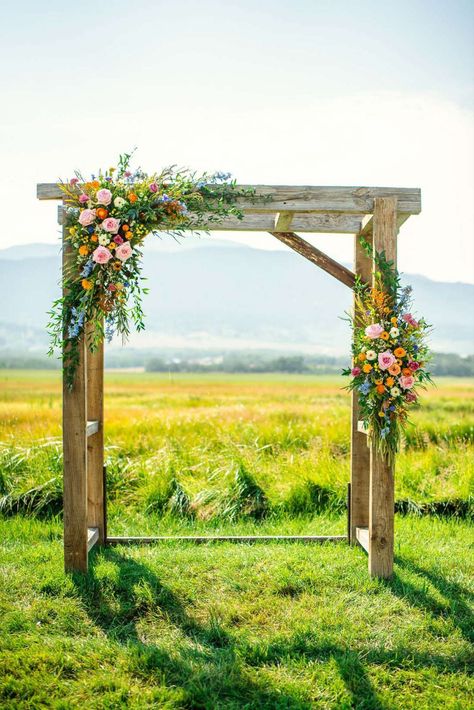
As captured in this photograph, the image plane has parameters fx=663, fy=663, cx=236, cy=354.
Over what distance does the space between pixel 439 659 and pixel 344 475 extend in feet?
10.8

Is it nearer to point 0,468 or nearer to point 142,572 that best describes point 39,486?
point 0,468

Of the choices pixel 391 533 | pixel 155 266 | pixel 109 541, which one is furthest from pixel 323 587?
pixel 155 266

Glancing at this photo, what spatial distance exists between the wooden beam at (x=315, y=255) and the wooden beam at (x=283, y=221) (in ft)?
0.46

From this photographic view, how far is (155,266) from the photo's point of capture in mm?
187250

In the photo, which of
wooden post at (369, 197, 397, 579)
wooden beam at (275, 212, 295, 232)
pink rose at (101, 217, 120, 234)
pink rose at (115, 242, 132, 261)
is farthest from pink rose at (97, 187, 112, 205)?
wooden post at (369, 197, 397, 579)

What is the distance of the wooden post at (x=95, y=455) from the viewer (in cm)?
539

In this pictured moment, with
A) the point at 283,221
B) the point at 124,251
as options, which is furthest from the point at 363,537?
the point at 124,251

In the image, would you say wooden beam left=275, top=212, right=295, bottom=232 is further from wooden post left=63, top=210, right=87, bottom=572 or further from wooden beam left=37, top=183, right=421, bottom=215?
wooden post left=63, top=210, right=87, bottom=572

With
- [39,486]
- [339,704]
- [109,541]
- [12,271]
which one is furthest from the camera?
[12,271]

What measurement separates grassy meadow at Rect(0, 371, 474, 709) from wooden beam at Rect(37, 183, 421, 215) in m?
2.58

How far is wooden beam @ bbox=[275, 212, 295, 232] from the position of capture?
487cm

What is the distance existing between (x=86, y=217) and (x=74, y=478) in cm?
178

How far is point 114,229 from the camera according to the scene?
4.27 meters

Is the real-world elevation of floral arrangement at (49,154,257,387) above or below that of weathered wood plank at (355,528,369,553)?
above
